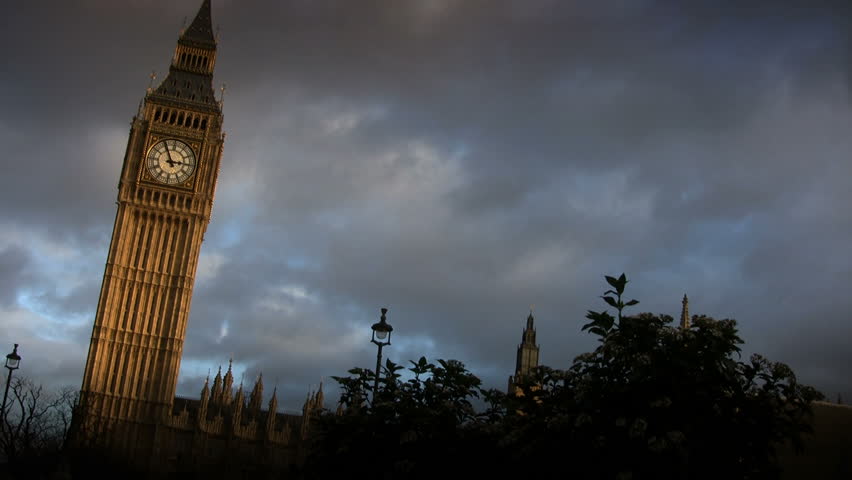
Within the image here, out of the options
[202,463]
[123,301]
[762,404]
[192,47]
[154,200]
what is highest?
[192,47]

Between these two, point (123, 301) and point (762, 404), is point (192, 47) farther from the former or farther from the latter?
point (762, 404)

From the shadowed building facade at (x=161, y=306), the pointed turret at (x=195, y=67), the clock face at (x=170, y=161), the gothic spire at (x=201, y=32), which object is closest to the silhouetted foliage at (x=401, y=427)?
the shadowed building facade at (x=161, y=306)

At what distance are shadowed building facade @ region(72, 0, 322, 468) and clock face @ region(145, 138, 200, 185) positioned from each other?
0.08 m

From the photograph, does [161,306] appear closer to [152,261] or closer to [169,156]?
[152,261]

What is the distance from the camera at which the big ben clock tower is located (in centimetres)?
6906

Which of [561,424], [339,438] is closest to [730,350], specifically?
[561,424]

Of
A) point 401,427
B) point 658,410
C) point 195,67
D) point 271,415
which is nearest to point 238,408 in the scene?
point 271,415

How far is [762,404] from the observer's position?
1858 centimetres

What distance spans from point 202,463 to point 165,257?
17109 millimetres

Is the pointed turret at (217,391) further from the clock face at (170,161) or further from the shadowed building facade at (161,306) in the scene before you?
the clock face at (170,161)

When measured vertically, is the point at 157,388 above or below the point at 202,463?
above

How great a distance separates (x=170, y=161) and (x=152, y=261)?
8591 millimetres

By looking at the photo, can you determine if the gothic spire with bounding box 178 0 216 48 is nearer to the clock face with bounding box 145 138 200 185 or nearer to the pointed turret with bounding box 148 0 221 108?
the pointed turret with bounding box 148 0 221 108

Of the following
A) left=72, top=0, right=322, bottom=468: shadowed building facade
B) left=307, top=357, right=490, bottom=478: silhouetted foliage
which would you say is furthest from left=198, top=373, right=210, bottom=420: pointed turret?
Answer: left=307, top=357, right=490, bottom=478: silhouetted foliage
